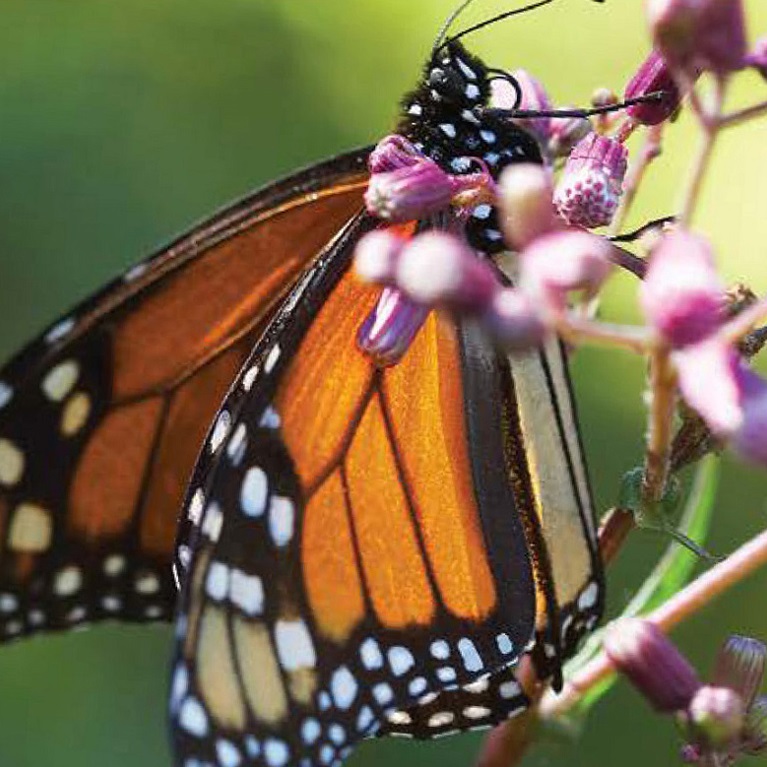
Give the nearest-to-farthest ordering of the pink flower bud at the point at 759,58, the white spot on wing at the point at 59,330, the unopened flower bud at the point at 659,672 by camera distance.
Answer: the pink flower bud at the point at 759,58 → the unopened flower bud at the point at 659,672 → the white spot on wing at the point at 59,330

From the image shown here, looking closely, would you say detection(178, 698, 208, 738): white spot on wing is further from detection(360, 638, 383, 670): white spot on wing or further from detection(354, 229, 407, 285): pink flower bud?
detection(354, 229, 407, 285): pink flower bud

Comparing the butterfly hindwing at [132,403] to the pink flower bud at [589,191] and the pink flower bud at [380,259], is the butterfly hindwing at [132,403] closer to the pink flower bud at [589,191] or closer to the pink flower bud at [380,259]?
the pink flower bud at [589,191]

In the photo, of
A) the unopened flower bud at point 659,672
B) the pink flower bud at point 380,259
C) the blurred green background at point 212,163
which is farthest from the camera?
the blurred green background at point 212,163

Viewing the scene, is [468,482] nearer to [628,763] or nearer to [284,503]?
[284,503]

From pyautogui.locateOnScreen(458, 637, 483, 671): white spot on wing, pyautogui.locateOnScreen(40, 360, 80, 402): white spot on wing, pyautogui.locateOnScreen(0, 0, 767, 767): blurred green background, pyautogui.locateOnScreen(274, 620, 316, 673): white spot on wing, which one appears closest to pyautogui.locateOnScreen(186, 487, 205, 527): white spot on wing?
pyautogui.locateOnScreen(274, 620, 316, 673): white spot on wing

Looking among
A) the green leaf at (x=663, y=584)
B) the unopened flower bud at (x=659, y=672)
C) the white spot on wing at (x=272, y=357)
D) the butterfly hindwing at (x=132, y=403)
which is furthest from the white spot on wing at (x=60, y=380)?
the unopened flower bud at (x=659, y=672)

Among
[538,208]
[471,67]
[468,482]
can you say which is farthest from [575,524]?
[538,208]

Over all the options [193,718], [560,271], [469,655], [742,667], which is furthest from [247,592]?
[560,271]

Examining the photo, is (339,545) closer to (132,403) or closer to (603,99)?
(132,403)
